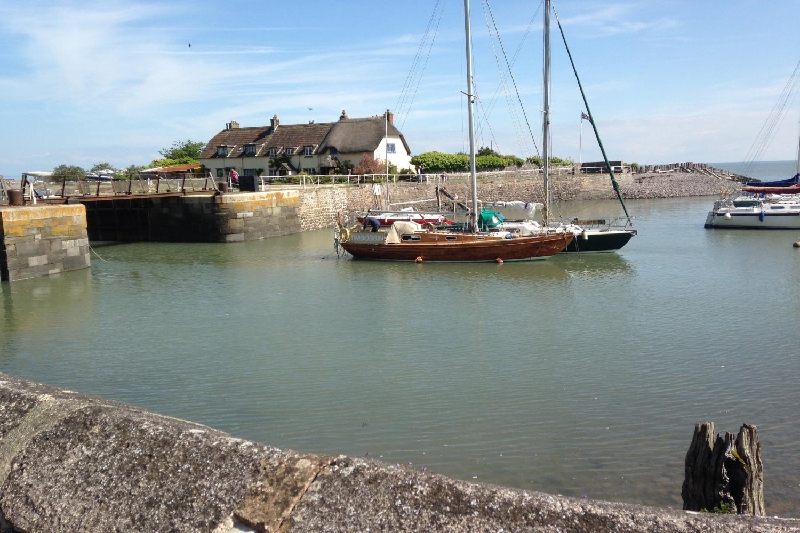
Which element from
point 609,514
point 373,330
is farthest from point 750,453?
point 373,330

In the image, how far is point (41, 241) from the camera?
25484mm

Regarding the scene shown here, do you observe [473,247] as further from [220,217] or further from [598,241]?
[220,217]

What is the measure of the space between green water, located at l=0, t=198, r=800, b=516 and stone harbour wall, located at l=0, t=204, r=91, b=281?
2.55 ft

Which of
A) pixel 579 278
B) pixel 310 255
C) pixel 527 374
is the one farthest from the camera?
pixel 310 255

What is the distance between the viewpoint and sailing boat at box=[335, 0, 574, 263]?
27078 mm

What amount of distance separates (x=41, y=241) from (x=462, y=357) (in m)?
18.0

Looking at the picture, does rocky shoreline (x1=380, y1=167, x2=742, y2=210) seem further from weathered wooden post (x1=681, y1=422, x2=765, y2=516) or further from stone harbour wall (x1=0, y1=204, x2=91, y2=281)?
weathered wooden post (x1=681, y1=422, x2=765, y2=516)

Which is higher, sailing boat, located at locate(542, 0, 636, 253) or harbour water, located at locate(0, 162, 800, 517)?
sailing boat, located at locate(542, 0, 636, 253)

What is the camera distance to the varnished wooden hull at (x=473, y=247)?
27031mm

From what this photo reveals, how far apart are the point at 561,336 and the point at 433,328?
9.72 ft

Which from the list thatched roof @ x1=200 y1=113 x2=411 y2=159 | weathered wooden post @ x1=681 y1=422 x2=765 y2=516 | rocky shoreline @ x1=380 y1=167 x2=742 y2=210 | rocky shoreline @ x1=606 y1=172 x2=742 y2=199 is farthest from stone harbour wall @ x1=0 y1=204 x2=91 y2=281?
rocky shoreline @ x1=606 y1=172 x2=742 y2=199

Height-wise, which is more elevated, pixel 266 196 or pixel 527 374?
pixel 266 196

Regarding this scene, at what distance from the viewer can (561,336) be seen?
15.9 m

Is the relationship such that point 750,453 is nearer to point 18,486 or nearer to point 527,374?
point 18,486
